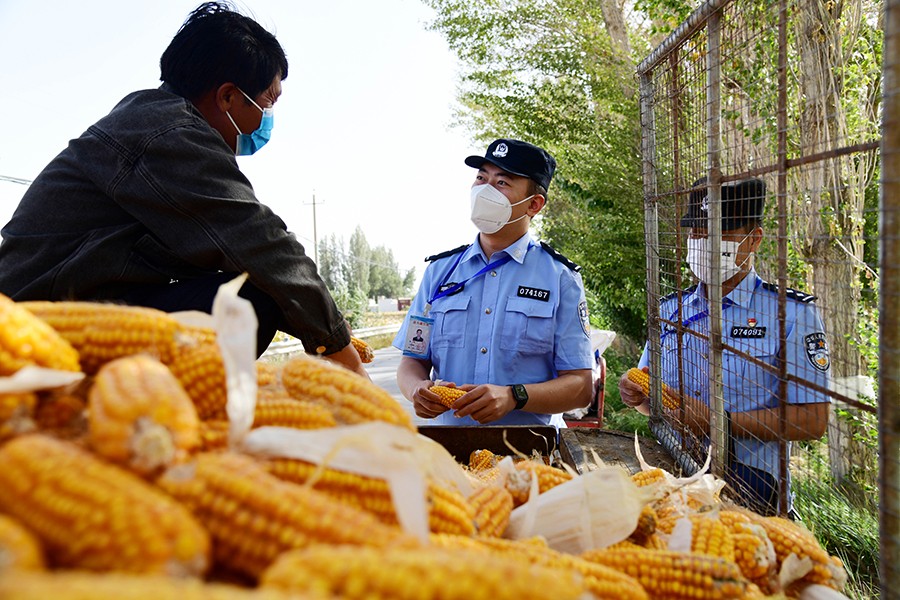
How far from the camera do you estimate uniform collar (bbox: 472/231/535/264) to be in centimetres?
374

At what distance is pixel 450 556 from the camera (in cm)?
82

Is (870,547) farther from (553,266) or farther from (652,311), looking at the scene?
(553,266)

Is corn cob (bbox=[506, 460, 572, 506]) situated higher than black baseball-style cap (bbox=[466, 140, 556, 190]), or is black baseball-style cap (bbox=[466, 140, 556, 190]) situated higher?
Result: black baseball-style cap (bbox=[466, 140, 556, 190])

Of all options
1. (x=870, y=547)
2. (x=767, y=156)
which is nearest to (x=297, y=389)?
(x=870, y=547)

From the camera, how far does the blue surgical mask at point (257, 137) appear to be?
285cm

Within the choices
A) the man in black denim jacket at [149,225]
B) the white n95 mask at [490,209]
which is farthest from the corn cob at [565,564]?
the white n95 mask at [490,209]

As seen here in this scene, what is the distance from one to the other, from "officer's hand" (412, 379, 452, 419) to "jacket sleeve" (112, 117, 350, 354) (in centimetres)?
103

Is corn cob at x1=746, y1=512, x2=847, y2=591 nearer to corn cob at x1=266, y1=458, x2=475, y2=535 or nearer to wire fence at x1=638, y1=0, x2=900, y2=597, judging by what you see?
wire fence at x1=638, y1=0, x2=900, y2=597

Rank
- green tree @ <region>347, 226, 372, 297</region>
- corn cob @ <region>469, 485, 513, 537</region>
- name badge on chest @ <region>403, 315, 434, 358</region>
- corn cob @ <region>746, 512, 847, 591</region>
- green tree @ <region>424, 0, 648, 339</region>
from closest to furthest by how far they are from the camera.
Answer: corn cob @ <region>469, 485, 513, 537</region>
corn cob @ <region>746, 512, 847, 591</region>
name badge on chest @ <region>403, 315, 434, 358</region>
green tree @ <region>424, 0, 648, 339</region>
green tree @ <region>347, 226, 372, 297</region>

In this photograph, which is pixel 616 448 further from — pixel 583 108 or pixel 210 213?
pixel 583 108

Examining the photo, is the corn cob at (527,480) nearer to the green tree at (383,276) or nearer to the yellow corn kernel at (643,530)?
the yellow corn kernel at (643,530)

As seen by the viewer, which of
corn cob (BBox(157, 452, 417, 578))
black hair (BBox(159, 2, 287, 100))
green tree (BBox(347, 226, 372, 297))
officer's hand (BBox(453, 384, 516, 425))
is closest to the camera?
corn cob (BBox(157, 452, 417, 578))

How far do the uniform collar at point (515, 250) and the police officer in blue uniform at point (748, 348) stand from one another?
0.92m

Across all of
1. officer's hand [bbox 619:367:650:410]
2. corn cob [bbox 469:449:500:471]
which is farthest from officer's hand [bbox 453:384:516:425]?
officer's hand [bbox 619:367:650:410]
